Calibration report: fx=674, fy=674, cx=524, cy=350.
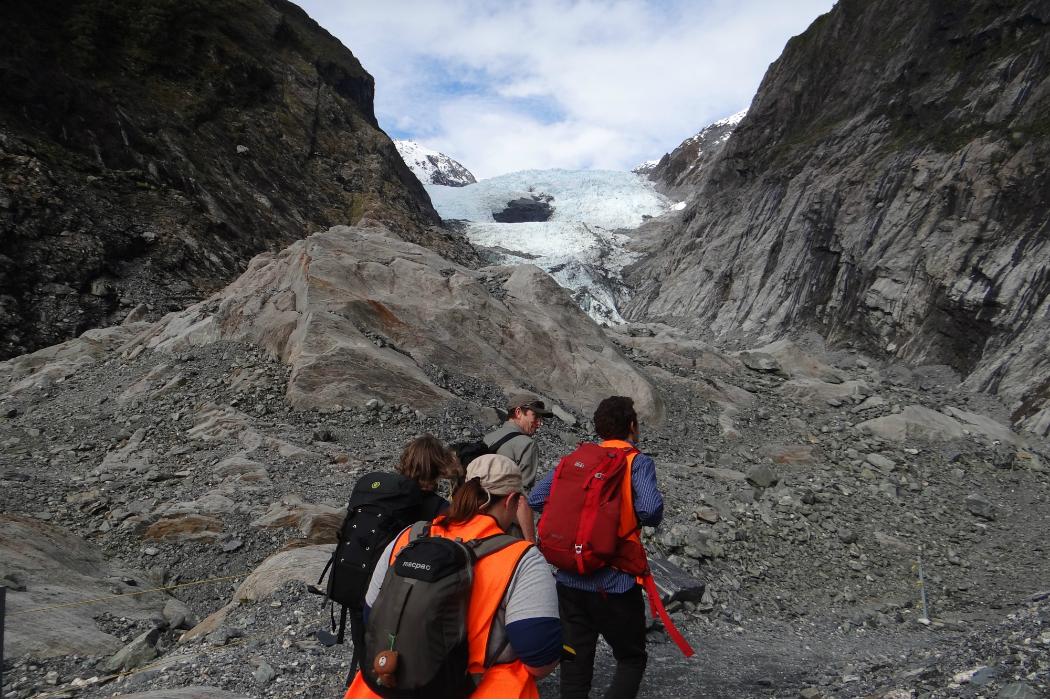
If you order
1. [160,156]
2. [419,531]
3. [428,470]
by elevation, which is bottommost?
[419,531]

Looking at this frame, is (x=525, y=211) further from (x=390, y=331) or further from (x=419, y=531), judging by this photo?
(x=419, y=531)

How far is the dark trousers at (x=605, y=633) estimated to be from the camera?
341 cm

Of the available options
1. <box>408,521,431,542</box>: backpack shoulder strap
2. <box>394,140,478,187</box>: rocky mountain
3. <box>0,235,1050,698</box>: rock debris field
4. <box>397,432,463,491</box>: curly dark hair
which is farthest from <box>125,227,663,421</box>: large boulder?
<box>394,140,478,187</box>: rocky mountain

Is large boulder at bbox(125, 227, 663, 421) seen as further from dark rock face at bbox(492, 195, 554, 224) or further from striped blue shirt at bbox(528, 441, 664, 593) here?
dark rock face at bbox(492, 195, 554, 224)

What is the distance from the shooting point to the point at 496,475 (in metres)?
2.73

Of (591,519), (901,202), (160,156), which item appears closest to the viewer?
(591,519)

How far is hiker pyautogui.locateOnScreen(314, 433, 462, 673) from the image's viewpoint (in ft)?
10.9

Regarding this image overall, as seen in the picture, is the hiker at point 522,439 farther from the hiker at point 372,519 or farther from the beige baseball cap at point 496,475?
the beige baseball cap at point 496,475

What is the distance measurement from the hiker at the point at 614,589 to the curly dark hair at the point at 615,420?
13 cm

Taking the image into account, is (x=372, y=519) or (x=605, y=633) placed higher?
(x=372, y=519)

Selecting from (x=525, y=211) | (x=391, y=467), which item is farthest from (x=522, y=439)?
(x=525, y=211)

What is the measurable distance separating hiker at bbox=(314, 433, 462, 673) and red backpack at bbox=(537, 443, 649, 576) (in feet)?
1.91

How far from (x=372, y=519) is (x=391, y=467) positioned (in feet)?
18.5

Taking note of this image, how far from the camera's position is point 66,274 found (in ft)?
61.7
